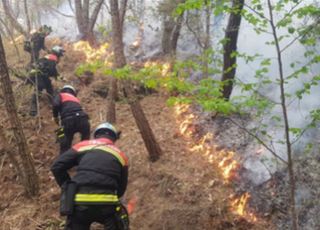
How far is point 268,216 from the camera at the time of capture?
21.6ft

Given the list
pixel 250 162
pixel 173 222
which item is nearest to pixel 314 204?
pixel 250 162

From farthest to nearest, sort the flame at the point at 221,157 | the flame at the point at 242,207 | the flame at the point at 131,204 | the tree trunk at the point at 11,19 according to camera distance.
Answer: the tree trunk at the point at 11,19
the flame at the point at 131,204
the flame at the point at 221,157
the flame at the point at 242,207

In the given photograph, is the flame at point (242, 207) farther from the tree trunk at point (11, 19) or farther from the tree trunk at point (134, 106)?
the tree trunk at point (11, 19)

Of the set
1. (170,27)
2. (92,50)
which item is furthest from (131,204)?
(92,50)

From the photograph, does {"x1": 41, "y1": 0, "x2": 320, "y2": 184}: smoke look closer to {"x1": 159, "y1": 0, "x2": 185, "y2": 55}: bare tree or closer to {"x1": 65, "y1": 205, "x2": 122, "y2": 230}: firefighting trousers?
{"x1": 159, "y1": 0, "x2": 185, "y2": 55}: bare tree

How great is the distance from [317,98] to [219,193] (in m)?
3.84

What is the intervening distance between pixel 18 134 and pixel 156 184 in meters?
2.91

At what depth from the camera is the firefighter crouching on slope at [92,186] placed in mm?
4680

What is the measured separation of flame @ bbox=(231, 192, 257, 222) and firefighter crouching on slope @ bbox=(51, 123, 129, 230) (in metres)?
2.55

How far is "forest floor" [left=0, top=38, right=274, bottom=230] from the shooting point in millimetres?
6449

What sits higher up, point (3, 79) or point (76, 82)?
point (3, 79)

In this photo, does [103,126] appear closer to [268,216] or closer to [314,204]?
[268,216]

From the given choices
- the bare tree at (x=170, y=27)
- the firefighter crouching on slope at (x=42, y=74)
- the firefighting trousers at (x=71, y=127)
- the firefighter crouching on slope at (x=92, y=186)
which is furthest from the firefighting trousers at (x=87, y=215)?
the bare tree at (x=170, y=27)

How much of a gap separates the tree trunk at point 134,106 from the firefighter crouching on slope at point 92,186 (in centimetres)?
296
